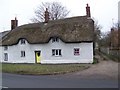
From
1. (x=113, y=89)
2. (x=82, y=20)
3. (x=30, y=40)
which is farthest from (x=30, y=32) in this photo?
(x=113, y=89)

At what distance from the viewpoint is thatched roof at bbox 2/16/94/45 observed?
3778 centimetres

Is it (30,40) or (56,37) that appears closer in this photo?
(56,37)

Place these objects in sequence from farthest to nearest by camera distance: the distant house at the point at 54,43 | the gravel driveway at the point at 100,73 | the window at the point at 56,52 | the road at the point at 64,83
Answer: the window at the point at 56,52, the distant house at the point at 54,43, the gravel driveway at the point at 100,73, the road at the point at 64,83

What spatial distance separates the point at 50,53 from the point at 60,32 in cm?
376

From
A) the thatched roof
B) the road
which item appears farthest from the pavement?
the thatched roof

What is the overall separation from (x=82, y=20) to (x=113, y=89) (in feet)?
87.4

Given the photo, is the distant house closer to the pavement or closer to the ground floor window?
the ground floor window

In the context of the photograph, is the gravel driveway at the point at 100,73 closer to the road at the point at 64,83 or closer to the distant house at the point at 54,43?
the road at the point at 64,83

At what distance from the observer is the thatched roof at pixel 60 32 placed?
37.8 meters

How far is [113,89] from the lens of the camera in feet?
50.6

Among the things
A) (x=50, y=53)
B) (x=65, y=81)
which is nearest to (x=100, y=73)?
(x=65, y=81)

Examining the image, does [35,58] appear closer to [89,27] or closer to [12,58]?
[12,58]

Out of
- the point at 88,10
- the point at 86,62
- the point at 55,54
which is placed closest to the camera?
the point at 86,62

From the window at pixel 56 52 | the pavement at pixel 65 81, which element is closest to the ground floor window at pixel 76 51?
the window at pixel 56 52
